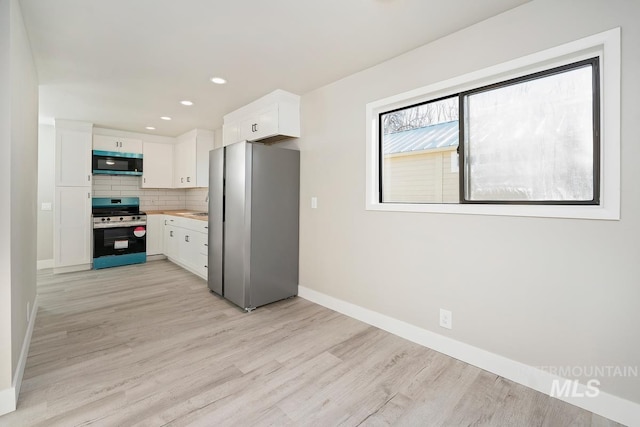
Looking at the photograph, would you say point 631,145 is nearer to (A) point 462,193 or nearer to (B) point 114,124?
(A) point 462,193

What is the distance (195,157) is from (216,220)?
7.15 feet

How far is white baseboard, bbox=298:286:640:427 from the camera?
61.4 inches

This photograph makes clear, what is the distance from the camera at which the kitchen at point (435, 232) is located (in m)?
1.59

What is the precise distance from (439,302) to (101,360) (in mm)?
2579

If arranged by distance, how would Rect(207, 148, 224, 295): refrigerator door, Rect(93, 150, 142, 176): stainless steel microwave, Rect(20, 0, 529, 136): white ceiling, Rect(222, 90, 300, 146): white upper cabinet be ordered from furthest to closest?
Rect(93, 150, 142, 176): stainless steel microwave
Rect(207, 148, 224, 295): refrigerator door
Rect(222, 90, 300, 146): white upper cabinet
Rect(20, 0, 529, 136): white ceiling

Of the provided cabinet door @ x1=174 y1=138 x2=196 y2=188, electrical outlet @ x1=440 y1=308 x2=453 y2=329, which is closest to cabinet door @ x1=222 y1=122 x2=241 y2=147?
cabinet door @ x1=174 y1=138 x2=196 y2=188

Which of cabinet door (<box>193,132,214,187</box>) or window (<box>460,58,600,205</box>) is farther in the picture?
cabinet door (<box>193,132,214,187</box>)

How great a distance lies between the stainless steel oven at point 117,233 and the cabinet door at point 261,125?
2876 mm

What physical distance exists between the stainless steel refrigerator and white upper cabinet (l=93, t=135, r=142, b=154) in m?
2.73

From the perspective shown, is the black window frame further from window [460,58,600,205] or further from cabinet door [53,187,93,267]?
cabinet door [53,187,93,267]

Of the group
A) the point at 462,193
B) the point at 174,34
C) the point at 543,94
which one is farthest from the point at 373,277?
the point at 174,34

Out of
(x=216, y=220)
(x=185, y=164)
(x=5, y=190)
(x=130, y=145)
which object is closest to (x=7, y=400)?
(x=5, y=190)

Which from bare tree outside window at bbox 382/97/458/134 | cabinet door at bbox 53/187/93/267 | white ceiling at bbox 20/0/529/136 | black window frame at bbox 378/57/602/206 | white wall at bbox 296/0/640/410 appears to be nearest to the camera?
white wall at bbox 296/0/640/410

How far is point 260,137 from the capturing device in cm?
352
